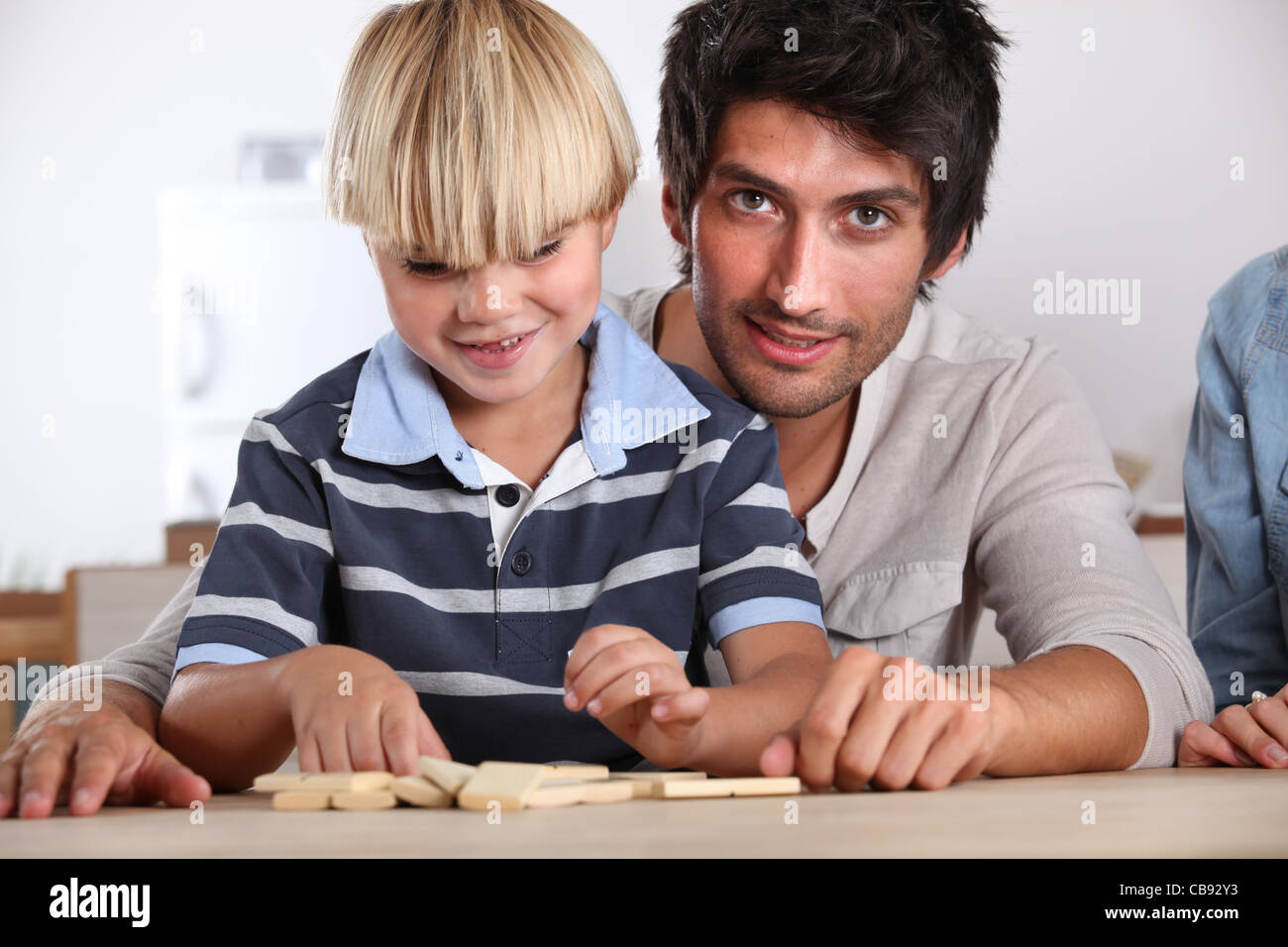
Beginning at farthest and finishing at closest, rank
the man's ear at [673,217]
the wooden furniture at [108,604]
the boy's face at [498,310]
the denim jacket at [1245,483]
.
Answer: the wooden furniture at [108,604] → the man's ear at [673,217] → the denim jacket at [1245,483] → the boy's face at [498,310]

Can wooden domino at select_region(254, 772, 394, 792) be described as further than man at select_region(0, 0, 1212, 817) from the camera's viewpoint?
No

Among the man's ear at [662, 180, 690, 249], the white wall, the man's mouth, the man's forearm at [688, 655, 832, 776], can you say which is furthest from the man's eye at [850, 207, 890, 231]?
the white wall

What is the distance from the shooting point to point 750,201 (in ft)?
4.05

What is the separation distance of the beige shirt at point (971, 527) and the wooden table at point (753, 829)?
365 millimetres

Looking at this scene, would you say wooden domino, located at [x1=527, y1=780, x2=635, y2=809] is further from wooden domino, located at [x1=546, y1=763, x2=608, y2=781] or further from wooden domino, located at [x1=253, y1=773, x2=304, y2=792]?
wooden domino, located at [x1=253, y1=773, x2=304, y2=792]

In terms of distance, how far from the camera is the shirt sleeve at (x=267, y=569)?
91cm

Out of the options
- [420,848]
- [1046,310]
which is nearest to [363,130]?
[420,848]

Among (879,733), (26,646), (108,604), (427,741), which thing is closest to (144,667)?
(427,741)

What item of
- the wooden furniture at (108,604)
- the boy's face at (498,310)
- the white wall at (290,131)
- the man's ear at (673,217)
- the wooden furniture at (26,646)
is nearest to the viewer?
the boy's face at (498,310)

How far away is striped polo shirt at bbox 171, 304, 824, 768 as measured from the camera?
39.8 inches

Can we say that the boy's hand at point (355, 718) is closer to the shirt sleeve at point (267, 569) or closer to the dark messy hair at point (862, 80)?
the shirt sleeve at point (267, 569)

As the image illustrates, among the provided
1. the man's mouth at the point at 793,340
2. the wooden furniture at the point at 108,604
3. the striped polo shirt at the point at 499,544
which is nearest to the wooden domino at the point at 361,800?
the striped polo shirt at the point at 499,544

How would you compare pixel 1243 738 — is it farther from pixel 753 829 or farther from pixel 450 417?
pixel 450 417

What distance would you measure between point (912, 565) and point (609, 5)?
264 cm
